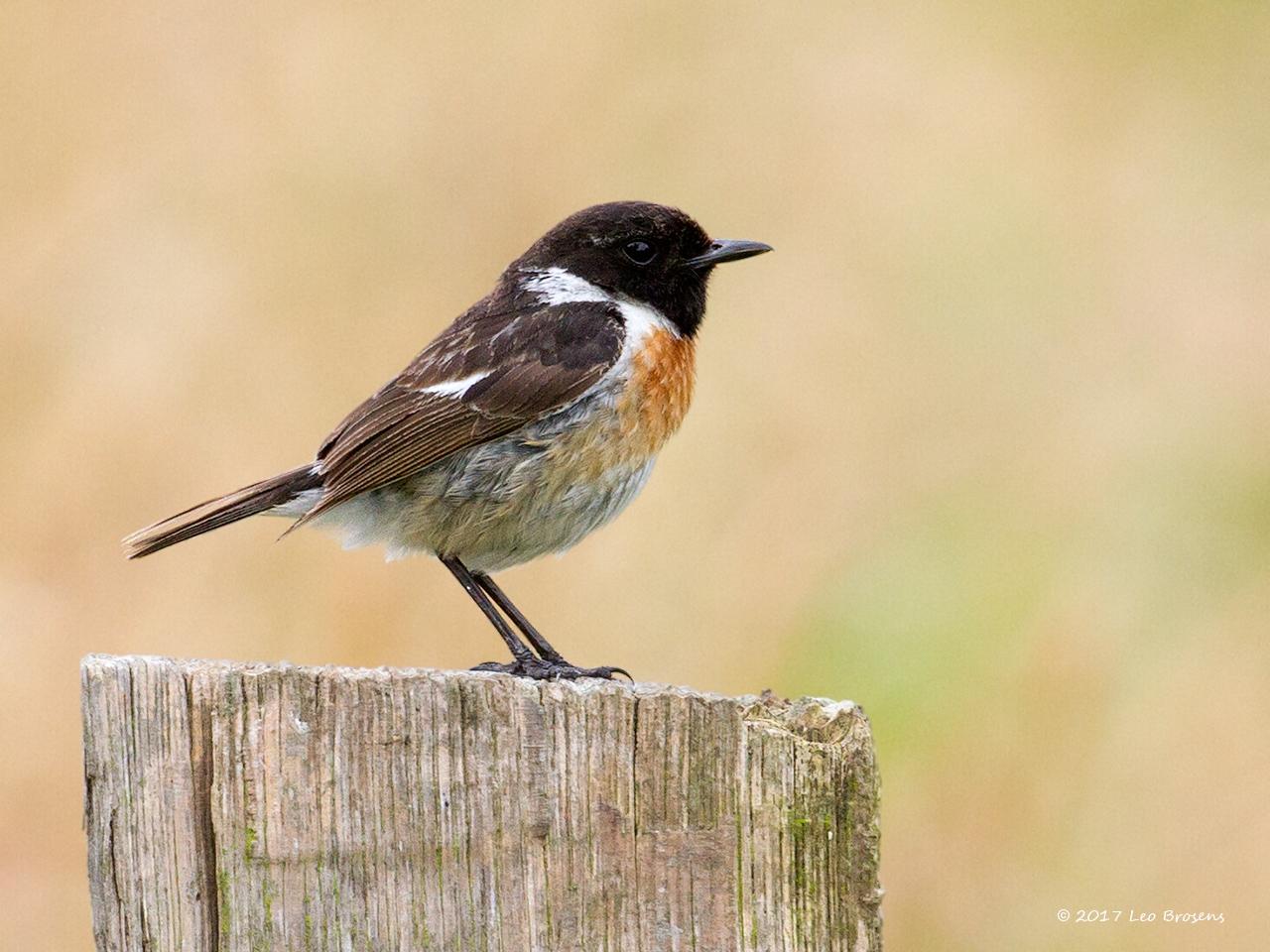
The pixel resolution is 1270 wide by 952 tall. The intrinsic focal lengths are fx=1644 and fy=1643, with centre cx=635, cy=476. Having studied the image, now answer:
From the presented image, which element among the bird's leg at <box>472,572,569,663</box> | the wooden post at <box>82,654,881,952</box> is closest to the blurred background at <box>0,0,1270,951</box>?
the bird's leg at <box>472,572,569,663</box>

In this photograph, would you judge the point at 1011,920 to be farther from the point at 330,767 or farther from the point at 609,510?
the point at 330,767

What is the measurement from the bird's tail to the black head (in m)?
1.20

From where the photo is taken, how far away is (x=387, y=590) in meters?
6.07

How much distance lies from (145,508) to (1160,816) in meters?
3.68

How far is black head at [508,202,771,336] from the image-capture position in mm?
5477

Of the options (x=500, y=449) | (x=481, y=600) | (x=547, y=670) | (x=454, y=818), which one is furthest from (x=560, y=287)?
(x=454, y=818)

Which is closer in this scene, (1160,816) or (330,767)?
(330,767)

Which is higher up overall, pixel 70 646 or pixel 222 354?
pixel 222 354

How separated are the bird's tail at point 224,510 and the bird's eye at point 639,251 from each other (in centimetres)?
130

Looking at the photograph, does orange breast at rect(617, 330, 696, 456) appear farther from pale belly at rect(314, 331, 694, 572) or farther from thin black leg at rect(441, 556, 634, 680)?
thin black leg at rect(441, 556, 634, 680)

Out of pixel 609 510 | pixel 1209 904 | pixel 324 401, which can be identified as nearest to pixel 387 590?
pixel 324 401

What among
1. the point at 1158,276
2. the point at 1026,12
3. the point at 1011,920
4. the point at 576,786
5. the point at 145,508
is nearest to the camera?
the point at 576,786

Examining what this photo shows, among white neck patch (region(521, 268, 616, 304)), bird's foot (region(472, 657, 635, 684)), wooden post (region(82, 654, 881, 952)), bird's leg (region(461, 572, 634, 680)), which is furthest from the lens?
white neck patch (region(521, 268, 616, 304))

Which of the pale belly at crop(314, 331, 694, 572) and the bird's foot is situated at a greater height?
the pale belly at crop(314, 331, 694, 572)
